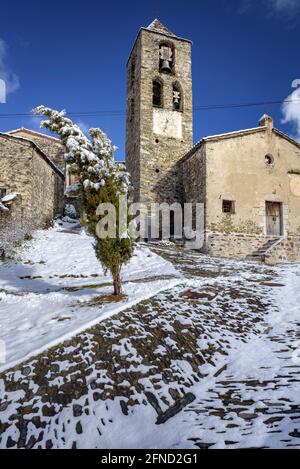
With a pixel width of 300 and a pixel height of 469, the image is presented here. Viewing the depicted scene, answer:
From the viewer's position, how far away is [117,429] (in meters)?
3.89

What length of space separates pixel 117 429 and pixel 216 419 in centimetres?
114

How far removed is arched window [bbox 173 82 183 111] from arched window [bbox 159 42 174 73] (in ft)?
3.65

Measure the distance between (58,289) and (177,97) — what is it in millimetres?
17498

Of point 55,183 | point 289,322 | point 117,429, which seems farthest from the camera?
point 55,183

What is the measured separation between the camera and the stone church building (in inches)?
690

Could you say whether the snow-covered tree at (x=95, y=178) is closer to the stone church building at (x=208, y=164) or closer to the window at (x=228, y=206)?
the stone church building at (x=208, y=164)

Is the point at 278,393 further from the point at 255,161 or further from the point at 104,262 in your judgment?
the point at 255,161

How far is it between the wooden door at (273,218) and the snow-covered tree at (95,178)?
12149mm

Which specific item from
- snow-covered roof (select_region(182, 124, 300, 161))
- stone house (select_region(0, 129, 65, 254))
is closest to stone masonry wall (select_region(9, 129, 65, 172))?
stone house (select_region(0, 129, 65, 254))

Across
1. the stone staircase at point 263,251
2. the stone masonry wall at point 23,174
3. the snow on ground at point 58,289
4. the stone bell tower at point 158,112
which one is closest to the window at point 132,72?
the stone bell tower at point 158,112

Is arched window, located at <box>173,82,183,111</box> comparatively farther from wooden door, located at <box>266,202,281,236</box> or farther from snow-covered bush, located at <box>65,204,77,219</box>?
snow-covered bush, located at <box>65,204,77,219</box>

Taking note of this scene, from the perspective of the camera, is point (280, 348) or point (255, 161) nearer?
point (280, 348)

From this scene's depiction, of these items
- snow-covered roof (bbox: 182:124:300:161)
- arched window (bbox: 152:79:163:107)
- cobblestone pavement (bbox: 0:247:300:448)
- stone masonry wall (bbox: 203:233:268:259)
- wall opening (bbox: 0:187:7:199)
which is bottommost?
cobblestone pavement (bbox: 0:247:300:448)
